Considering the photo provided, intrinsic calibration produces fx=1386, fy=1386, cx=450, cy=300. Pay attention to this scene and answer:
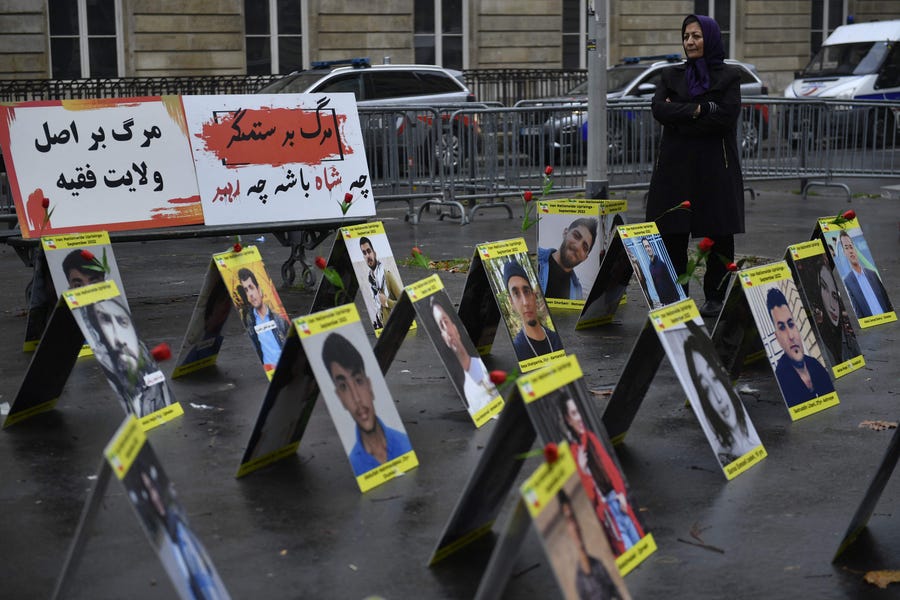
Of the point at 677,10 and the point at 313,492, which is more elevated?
the point at 677,10

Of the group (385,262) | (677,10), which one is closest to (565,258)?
(385,262)

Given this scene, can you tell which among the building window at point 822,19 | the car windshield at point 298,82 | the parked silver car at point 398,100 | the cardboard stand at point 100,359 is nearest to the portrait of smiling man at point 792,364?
the cardboard stand at point 100,359

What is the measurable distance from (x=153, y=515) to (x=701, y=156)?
5696mm

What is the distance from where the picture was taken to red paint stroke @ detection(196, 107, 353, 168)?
31.5 ft

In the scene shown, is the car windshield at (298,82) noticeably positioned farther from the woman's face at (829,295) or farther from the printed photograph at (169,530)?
the printed photograph at (169,530)

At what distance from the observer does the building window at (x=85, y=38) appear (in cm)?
2505

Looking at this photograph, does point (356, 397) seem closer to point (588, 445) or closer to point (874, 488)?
point (588, 445)

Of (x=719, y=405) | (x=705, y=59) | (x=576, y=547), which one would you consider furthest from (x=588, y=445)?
(x=705, y=59)

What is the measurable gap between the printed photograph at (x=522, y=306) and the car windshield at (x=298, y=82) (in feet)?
44.1

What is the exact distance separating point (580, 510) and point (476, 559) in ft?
3.93

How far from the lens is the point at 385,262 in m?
8.07

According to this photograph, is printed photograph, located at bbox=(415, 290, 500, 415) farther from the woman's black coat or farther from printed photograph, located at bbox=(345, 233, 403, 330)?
the woman's black coat

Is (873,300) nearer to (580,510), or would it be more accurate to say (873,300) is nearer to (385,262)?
(385,262)

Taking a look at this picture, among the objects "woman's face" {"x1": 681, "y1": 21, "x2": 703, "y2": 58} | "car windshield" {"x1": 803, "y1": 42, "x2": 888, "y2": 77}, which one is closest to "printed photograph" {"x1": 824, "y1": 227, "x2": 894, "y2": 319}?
"woman's face" {"x1": 681, "y1": 21, "x2": 703, "y2": 58}
